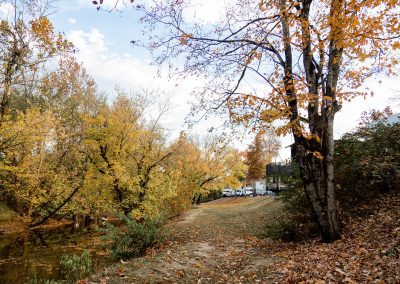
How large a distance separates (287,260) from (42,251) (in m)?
13.2

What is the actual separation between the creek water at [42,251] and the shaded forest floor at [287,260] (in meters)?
3.16

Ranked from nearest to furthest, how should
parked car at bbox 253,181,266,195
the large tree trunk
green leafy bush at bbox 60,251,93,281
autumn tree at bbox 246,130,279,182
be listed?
the large tree trunk < green leafy bush at bbox 60,251,93,281 < autumn tree at bbox 246,130,279,182 < parked car at bbox 253,181,266,195

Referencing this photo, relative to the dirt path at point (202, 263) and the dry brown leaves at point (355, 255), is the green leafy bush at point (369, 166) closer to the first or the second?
the dry brown leaves at point (355, 255)

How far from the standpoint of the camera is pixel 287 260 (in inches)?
294

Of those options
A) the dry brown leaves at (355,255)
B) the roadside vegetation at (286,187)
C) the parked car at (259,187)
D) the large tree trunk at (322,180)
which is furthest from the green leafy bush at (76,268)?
the parked car at (259,187)

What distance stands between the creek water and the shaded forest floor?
316cm

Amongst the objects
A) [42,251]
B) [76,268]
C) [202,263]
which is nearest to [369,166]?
[202,263]

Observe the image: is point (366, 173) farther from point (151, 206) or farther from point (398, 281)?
point (151, 206)

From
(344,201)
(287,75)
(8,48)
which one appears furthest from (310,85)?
(8,48)

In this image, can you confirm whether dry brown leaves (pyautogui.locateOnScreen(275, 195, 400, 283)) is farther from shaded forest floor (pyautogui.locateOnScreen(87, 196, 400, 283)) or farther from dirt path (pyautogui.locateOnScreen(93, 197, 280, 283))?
dirt path (pyautogui.locateOnScreen(93, 197, 280, 283))

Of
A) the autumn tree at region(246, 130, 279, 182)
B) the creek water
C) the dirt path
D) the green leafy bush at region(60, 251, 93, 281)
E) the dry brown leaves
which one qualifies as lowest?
the creek water

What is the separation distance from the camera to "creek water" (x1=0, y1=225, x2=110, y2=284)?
1141 cm

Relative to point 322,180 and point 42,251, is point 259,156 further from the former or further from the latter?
point 322,180

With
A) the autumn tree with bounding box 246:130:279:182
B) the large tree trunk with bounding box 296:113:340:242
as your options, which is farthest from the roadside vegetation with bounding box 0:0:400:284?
the autumn tree with bounding box 246:130:279:182
